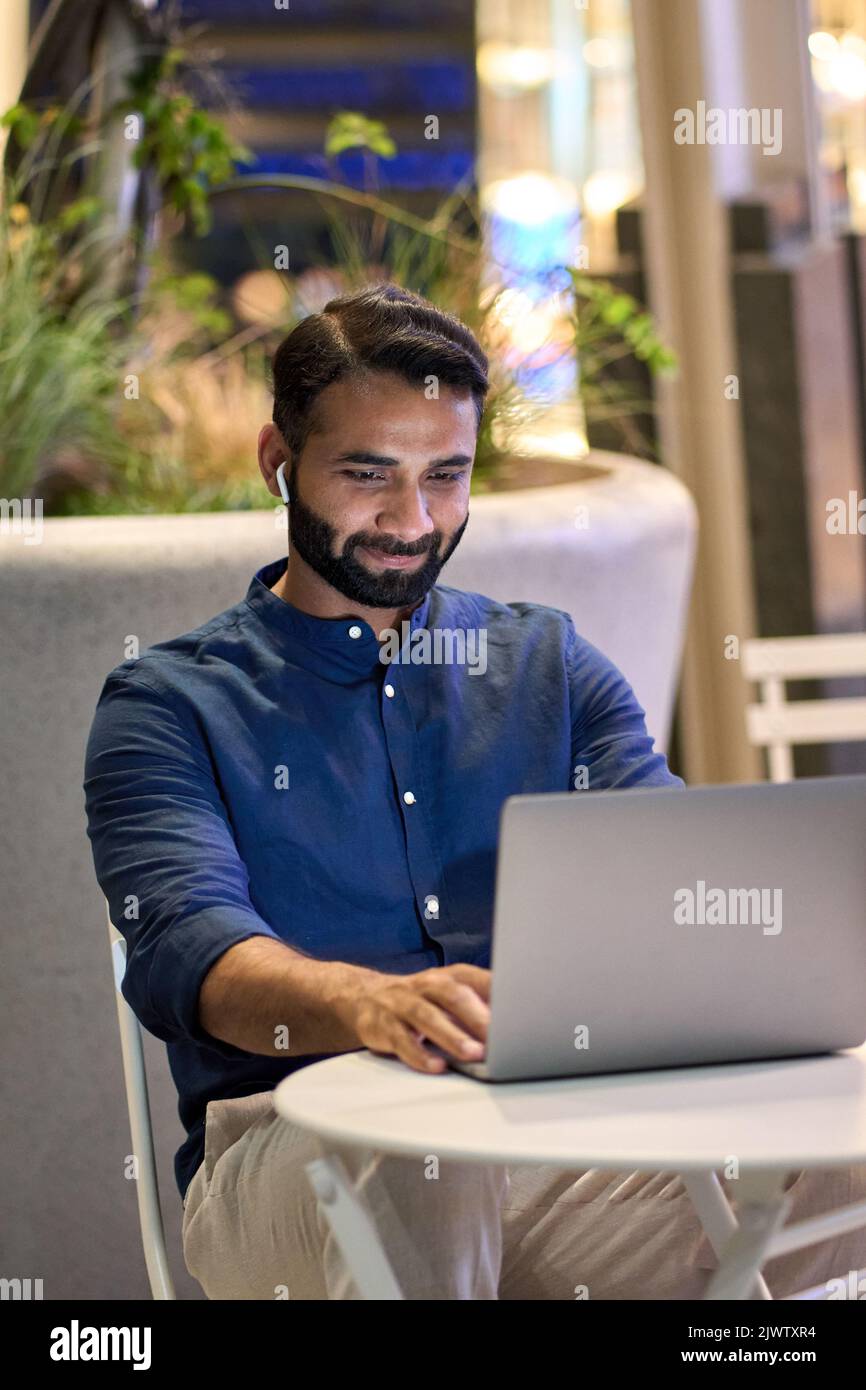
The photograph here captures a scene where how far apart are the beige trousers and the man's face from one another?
1.74 feet

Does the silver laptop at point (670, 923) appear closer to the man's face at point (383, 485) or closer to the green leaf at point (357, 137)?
the man's face at point (383, 485)

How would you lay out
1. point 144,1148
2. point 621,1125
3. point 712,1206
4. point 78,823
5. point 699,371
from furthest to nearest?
point 699,371
point 78,823
point 144,1148
point 712,1206
point 621,1125

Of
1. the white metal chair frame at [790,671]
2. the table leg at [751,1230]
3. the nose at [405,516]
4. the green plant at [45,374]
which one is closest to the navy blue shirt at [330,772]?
the nose at [405,516]

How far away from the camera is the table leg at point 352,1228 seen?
121 cm

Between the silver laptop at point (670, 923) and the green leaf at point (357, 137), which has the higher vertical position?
the green leaf at point (357, 137)

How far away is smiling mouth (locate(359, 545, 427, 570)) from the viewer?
69.1 inches

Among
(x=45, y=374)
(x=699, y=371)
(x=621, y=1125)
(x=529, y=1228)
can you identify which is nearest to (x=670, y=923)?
(x=621, y=1125)

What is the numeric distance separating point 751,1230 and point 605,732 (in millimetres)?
742

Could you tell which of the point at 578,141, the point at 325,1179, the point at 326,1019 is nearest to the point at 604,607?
the point at 326,1019

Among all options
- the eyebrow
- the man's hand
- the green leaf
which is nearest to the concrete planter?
the eyebrow

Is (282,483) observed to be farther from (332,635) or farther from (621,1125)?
(621,1125)

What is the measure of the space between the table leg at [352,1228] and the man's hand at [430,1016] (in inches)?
4.1

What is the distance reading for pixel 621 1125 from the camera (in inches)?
45.4

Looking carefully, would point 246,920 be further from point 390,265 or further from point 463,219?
point 463,219
